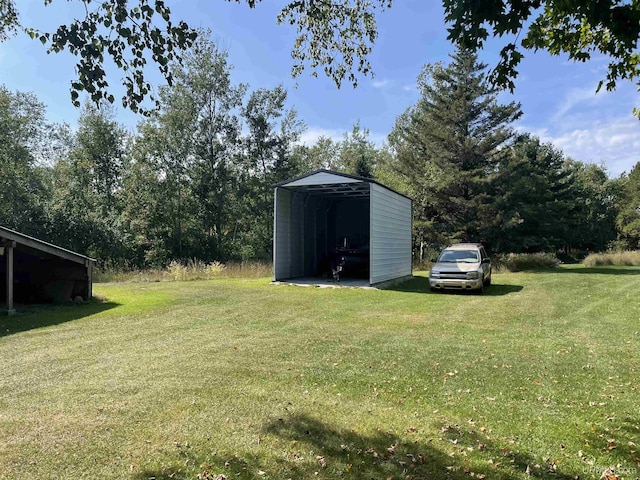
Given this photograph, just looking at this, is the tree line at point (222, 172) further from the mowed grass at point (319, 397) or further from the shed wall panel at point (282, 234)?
the mowed grass at point (319, 397)

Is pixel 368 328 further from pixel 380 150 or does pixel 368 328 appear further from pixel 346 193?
pixel 380 150

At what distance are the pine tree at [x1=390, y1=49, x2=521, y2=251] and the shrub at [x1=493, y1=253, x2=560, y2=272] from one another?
6.50 ft

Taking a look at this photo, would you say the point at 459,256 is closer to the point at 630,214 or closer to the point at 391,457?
the point at 391,457

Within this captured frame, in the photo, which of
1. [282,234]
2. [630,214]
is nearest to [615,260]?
[630,214]

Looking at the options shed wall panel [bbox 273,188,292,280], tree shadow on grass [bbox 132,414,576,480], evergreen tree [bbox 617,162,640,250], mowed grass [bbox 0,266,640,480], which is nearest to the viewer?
tree shadow on grass [bbox 132,414,576,480]

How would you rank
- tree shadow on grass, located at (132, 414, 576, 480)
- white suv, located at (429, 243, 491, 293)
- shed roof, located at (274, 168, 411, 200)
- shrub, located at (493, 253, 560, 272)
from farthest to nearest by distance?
shrub, located at (493, 253, 560, 272)
shed roof, located at (274, 168, 411, 200)
white suv, located at (429, 243, 491, 293)
tree shadow on grass, located at (132, 414, 576, 480)

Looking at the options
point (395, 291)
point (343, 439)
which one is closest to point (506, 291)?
point (395, 291)

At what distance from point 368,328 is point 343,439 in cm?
451

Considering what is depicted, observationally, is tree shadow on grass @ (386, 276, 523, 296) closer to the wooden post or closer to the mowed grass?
the mowed grass

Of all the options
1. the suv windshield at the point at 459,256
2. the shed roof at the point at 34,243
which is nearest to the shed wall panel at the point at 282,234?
the suv windshield at the point at 459,256

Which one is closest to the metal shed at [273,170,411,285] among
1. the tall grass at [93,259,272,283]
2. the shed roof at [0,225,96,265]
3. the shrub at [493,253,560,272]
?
the tall grass at [93,259,272,283]

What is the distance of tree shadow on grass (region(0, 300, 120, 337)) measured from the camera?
26.7 feet

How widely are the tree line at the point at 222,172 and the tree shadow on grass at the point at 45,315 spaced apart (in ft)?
41.6

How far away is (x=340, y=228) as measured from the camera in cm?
2050
